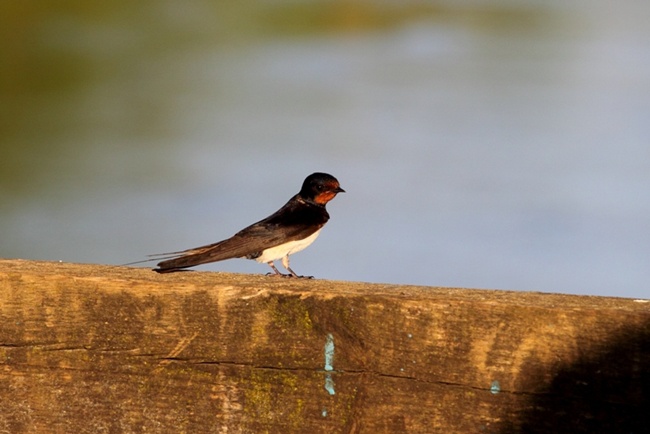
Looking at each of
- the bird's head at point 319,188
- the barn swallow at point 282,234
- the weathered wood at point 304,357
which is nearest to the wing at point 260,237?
the barn swallow at point 282,234

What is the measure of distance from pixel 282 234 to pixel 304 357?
1233 mm

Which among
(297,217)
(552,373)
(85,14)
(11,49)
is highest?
(85,14)

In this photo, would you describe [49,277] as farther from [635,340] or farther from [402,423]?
[635,340]

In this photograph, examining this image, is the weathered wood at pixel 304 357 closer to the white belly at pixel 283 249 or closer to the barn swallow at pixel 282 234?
the barn swallow at pixel 282 234

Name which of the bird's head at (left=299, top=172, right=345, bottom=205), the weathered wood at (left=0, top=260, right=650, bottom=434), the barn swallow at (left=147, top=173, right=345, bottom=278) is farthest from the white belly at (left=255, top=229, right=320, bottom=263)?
the weathered wood at (left=0, top=260, right=650, bottom=434)

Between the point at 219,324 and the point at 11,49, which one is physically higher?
the point at 11,49

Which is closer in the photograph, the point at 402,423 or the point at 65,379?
the point at 402,423

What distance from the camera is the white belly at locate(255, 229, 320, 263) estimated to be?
3203 millimetres

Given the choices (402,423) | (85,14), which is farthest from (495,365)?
(85,14)

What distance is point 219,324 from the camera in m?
1.96

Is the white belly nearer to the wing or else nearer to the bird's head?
the wing

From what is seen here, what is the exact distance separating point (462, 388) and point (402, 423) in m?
0.12

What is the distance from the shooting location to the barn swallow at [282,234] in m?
2.63

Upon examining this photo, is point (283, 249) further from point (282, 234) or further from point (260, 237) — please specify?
point (260, 237)
